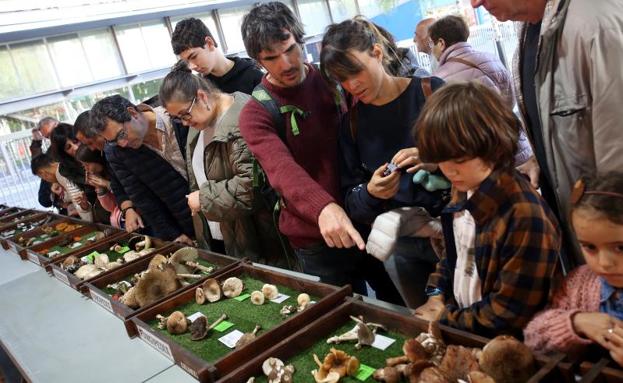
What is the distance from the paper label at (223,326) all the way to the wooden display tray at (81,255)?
1025mm

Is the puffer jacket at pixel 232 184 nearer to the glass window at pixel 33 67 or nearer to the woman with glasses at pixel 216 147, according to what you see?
the woman with glasses at pixel 216 147

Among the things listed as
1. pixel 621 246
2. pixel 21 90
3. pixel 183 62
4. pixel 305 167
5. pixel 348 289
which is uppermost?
pixel 21 90

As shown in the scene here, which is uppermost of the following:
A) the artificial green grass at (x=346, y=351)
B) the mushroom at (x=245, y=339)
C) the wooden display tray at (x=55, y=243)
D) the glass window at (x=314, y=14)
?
the glass window at (x=314, y=14)

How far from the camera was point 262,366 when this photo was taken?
53.2 inches

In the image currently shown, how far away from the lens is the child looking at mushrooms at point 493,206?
3.61ft

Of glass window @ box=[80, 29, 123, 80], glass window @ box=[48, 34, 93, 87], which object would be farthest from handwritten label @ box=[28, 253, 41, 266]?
glass window @ box=[80, 29, 123, 80]

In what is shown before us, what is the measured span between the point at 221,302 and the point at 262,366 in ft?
2.29

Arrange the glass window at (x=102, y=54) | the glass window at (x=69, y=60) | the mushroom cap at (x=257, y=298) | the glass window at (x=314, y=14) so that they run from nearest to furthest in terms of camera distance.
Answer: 1. the mushroom cap at (x=257, y=298)
2. the glass window at (x=69, y=60)
3. the glass window at (x=102, y=54)
4. the glass window at (x=314, y=14)

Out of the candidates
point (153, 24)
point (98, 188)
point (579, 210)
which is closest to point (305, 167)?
point (579, 210)

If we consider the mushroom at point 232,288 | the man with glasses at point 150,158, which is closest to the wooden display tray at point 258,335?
the mushroom at point 232,288

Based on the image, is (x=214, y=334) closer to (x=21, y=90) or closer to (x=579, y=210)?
(x=579, y=210)

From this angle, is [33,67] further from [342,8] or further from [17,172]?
[342,8]

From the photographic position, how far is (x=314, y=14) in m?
14.5

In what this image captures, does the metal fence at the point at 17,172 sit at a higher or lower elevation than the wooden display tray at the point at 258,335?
higher
